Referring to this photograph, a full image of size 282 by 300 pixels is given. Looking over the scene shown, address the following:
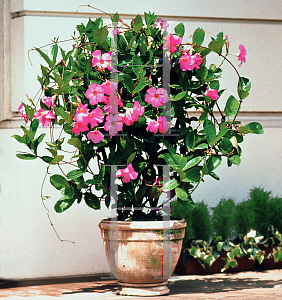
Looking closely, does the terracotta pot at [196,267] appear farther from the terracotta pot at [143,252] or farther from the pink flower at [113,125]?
the pink flower at [113,125]

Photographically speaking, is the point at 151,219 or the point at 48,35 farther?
the point at 48,35

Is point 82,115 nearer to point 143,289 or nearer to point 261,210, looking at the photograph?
A: point 143,289

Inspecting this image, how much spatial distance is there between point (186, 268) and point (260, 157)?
1.16 m

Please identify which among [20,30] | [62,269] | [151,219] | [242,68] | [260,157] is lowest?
[62,269]

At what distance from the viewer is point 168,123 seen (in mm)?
2430

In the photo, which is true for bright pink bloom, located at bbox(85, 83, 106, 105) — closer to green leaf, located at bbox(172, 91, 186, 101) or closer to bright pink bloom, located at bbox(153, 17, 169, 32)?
green leaf, located at bbox(172, 91, 186, 101)

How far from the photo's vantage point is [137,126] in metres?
2.44

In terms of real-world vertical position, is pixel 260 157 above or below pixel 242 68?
below

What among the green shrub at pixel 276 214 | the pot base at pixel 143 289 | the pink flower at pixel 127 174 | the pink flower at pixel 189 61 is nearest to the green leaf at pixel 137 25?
the pink flower at pixel 189 61

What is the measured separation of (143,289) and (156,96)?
1094 mm

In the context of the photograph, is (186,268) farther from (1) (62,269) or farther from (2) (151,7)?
(2) (151,7)

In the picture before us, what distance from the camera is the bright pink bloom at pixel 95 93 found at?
7.77 feet

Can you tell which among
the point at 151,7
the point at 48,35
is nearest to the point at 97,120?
the point at 48,35

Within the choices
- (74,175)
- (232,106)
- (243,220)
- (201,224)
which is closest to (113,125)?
(74,175)
